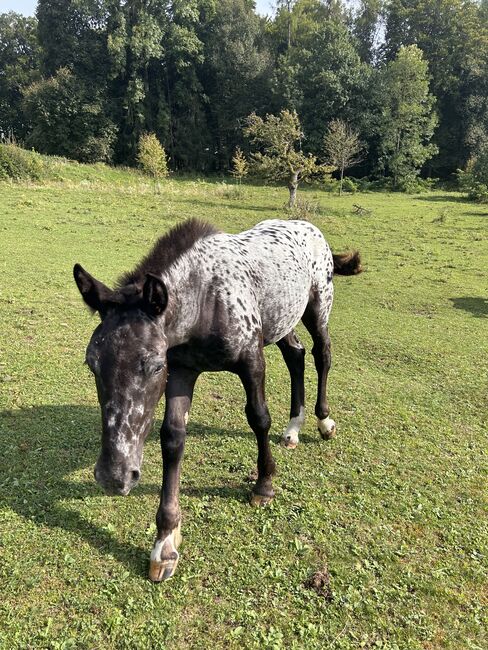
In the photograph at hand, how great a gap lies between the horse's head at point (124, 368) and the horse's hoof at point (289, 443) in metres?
2.40

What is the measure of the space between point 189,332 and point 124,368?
0.74 m

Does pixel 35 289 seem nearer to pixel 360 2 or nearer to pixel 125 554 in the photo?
pixel 125 554

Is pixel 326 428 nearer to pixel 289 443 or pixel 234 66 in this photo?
pixel 289 443

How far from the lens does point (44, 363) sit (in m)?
6.21

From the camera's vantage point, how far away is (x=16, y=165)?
24.0 m

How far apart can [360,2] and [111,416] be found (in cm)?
6783

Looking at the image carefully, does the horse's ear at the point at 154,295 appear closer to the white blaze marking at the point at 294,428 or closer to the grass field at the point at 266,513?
the grass field at the point at 266,513

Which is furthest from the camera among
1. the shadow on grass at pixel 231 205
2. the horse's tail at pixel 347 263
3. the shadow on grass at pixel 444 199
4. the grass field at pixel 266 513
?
the shadow on grass at pixel 444 199

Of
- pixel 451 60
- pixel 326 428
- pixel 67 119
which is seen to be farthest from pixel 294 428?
pixel 451 60

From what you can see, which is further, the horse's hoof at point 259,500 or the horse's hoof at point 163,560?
the horse's hoof at point 259,500

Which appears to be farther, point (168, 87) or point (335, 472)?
point (168, 87)

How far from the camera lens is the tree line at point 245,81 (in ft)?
147

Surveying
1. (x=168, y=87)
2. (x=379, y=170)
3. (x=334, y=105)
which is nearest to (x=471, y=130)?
(x=379, y=170)

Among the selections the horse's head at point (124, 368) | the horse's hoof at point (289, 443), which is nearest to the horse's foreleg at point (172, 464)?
the horse's head at point (124, 368)
